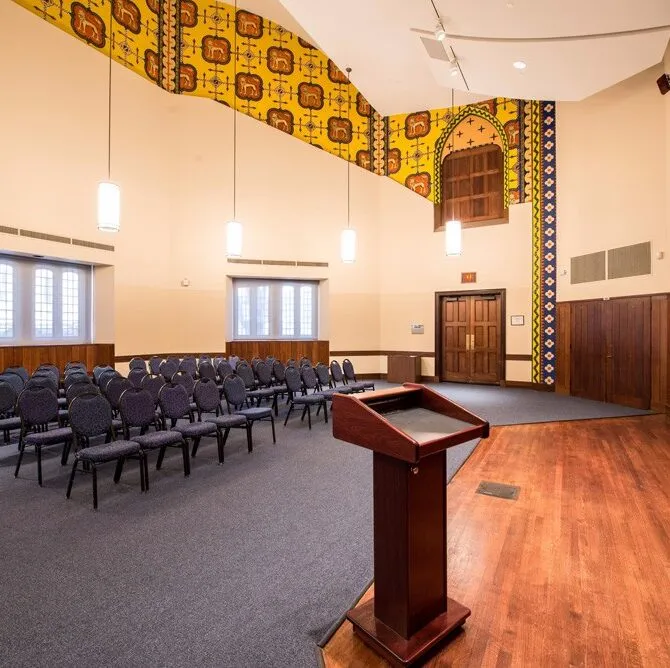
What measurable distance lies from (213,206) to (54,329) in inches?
150

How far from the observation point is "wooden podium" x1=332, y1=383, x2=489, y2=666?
1.62 meters

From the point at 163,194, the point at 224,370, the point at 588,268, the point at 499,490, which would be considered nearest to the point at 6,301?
the point at 163,194

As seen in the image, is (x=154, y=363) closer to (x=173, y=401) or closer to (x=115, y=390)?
(x=115, y=390)

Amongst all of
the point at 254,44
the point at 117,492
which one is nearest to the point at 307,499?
the point at 117,492

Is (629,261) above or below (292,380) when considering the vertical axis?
above

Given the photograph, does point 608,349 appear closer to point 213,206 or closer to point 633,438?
point 633,438

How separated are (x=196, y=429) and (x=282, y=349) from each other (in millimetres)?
6042

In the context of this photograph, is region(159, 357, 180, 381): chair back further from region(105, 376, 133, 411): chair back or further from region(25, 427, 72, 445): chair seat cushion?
region(25, 427, 72, 445): chair seat cushion

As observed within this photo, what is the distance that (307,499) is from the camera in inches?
133

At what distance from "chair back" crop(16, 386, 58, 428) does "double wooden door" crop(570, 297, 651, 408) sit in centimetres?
789

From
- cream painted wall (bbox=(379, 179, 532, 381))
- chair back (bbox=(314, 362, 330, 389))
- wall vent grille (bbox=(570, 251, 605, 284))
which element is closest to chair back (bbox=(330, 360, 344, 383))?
chair back (bbox=(314, 362, 330, 389))

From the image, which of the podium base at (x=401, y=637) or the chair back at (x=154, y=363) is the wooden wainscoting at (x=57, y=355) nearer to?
the chair back at (x=154, y=363)

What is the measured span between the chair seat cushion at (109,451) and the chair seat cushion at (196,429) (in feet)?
1.65

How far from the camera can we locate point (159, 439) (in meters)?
3.72
